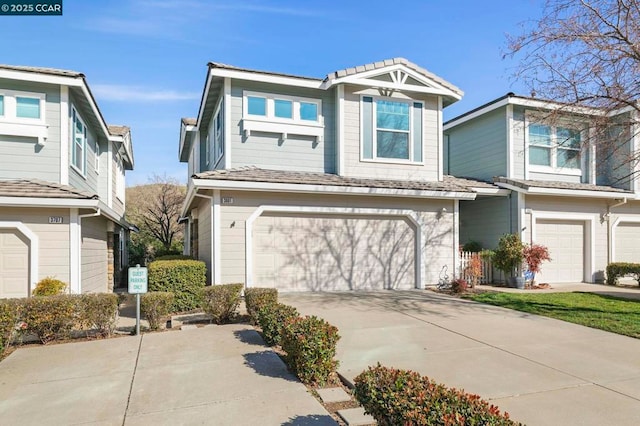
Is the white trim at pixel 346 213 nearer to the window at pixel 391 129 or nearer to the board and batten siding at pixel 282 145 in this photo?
the board and batten siding at pixel 282 145

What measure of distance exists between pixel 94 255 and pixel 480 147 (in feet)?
45.8

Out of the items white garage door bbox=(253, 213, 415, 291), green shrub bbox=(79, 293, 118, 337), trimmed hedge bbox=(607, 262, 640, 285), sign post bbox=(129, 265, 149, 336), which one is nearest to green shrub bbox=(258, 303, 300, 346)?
sign post bbox=(129, 265, 149, 336)

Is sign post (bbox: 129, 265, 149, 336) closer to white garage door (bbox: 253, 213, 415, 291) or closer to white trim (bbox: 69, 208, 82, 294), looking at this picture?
white trim (bbox: 69, 208, 82, 294)

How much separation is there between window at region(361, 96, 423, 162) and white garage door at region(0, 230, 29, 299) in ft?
29.8

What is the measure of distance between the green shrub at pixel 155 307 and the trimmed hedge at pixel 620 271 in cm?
1458

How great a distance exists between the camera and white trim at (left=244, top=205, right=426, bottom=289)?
10.9 m

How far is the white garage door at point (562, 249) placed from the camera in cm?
1461

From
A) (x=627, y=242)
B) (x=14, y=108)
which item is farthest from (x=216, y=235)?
(x=627, y=242)

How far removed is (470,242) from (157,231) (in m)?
17.2

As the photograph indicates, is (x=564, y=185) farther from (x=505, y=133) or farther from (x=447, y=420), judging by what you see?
(x=447, y=420)

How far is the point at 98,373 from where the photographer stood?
5.26 metres

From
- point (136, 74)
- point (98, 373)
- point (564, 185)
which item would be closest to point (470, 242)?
point (564, 185)

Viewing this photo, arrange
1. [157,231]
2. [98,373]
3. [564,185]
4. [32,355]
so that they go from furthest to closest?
[157,231], [564,185], [32,355], [98,373]

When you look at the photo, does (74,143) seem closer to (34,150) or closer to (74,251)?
(34,150)
